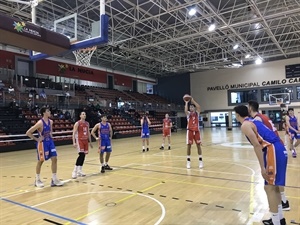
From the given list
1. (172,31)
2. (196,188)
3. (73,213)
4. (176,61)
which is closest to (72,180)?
(73,213)

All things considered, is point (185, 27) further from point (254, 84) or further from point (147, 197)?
point (147, 197)

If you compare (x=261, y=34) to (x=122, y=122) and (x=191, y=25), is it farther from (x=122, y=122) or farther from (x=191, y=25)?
(x=122, y=122)

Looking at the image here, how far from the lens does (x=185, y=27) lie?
61.3 feet

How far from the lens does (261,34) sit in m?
20.5

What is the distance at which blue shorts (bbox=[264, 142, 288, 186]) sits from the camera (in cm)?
290

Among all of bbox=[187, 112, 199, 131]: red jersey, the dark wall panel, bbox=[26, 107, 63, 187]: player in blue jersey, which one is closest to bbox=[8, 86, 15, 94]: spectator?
bbox=[26, 107, 63, 187]: player in blue jersey

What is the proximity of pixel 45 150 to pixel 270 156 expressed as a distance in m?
4.39

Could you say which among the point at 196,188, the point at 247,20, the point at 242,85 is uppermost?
the point at 247,20

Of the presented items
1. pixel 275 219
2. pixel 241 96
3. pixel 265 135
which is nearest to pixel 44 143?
pixel 265 135

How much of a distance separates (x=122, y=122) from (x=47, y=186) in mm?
16623

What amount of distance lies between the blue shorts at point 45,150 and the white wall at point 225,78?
26.9m

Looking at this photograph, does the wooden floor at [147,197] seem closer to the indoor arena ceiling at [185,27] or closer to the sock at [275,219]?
the sock at [275,219]

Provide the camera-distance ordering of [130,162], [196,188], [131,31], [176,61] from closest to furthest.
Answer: [196,188], [130,162], [131,31], [176,61]

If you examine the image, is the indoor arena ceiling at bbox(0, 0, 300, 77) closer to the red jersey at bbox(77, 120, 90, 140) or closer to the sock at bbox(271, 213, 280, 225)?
the red jersey at bbox(77, 120, 90, 140)
